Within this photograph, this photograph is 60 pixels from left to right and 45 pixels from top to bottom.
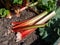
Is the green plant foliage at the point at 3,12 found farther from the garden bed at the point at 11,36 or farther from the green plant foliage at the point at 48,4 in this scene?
the green plant foliage at the point at 48,4

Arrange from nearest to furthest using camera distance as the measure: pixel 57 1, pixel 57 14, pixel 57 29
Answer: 1. pixel 57 29
2. pixel 57 14
3. pixel 57 1

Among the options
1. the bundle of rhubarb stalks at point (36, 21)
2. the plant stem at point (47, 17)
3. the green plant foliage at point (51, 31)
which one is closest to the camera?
the green plant foliage at point (51, 31)

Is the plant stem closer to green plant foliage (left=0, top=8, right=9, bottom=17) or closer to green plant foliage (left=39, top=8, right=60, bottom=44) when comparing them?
green plant foliage (left=39, top=8, right=60, bottom=44)

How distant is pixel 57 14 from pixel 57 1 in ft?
1.24

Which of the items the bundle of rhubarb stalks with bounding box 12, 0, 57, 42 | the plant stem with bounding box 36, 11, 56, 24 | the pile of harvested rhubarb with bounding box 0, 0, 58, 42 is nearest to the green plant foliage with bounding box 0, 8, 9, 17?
the pile of harvested rhubarb with bounding box 0, 0, 58, 42

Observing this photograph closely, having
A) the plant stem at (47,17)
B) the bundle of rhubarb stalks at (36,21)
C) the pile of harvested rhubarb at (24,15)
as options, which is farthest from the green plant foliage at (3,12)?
Answer: the plant stem at (47,17)

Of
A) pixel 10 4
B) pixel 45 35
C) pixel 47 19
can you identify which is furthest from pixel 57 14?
pixel 10 4

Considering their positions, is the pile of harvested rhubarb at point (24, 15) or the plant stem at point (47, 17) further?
the plant stem at point (47, 17)

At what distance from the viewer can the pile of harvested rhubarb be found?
11.4 ft

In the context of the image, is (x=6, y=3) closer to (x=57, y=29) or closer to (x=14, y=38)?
(x=14, y=38)

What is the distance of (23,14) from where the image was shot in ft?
12.3

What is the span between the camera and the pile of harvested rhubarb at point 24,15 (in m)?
3.49

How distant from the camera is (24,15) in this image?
3.72 m

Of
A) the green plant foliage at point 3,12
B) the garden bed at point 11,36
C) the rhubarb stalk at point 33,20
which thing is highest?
the green plant foliage at point 3,12
